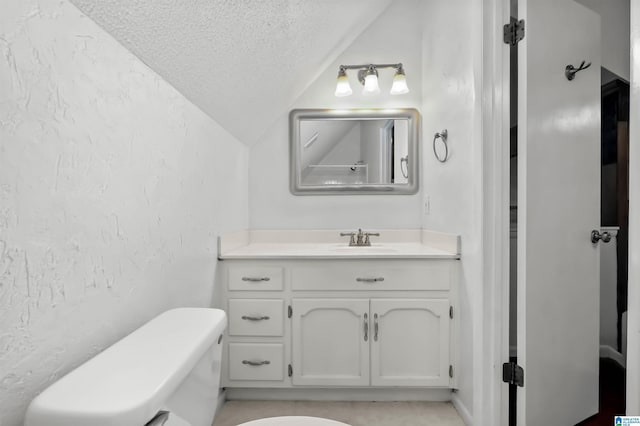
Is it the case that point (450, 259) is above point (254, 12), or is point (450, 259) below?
below

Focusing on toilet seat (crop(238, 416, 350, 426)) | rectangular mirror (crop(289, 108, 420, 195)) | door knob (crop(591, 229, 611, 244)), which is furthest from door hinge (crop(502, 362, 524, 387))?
rectangular mirror (crop(289, 108, 420, 195))

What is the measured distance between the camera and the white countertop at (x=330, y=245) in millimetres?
1853

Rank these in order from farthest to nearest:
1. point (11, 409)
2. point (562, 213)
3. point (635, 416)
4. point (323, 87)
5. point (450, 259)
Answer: point (323, 87) < point (450, 259) < point (562, 213) < point (635, 416) < point (11, 409)

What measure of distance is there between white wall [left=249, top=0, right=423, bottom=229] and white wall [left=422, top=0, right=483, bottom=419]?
0.18 metres

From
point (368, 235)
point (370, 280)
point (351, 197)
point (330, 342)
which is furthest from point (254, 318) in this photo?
point (351, 197)

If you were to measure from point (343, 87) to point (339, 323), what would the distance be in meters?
1.42

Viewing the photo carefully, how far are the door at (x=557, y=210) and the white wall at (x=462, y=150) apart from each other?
173 millimetres

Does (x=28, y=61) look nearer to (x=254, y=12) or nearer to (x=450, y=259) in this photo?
(x=254, y=12)

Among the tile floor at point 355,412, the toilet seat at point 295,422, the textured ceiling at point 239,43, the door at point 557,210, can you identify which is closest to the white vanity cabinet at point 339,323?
the tile floor at point 355,412

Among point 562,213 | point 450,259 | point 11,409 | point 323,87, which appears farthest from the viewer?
point 323,87

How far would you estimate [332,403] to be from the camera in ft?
6.23

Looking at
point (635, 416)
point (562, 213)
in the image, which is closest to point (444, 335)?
point (562, 213)

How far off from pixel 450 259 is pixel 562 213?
0.54m

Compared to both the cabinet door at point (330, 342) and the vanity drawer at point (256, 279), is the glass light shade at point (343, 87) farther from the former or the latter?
the cabinet door at point (330, 342)
